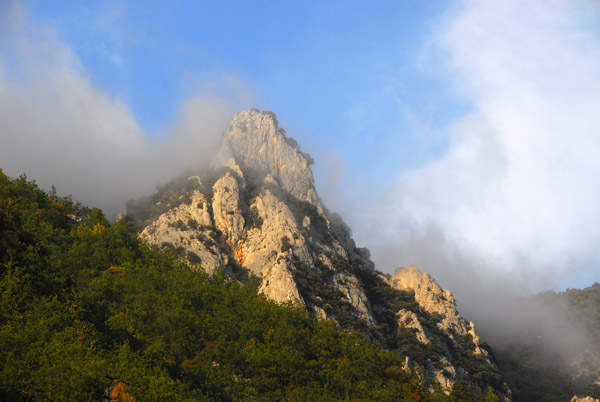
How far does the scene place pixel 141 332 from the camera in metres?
77.6

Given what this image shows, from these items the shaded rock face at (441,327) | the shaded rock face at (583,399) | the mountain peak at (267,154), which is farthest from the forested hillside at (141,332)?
the shaded rock face at (583,399)

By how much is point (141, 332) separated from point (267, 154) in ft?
261

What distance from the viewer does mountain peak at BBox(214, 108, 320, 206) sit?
145 metres

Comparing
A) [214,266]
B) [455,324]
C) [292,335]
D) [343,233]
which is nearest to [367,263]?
[343,233]

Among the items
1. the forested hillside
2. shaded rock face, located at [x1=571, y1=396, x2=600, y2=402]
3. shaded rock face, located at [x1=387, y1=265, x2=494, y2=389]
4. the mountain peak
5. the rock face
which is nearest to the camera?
the forested hillside

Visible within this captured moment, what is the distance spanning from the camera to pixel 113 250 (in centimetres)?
10306

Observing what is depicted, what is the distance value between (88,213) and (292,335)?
59.2 m

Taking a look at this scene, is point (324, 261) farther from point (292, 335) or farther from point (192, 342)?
point (192, 342)

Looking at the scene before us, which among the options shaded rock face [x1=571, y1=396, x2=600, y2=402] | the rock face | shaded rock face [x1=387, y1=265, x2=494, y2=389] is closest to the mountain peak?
the rock face

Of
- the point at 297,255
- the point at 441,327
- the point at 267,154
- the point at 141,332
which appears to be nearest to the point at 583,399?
the point at 441,327

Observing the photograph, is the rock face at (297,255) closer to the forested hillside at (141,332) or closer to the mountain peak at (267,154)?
the mountain peak at (267,154)

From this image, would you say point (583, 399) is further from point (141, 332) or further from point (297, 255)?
point (141, 332)

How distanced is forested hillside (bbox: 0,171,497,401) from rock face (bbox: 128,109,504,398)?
692cm

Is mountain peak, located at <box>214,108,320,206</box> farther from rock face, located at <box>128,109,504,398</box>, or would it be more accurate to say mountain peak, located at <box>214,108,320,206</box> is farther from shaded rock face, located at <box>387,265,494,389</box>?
shaded rock face, located at <box>387,265,494,389</box>
